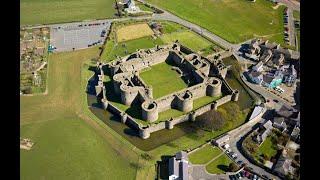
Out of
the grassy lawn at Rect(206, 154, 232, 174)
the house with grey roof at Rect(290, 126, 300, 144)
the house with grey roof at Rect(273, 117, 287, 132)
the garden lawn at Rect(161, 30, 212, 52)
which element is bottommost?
the grassy lawn at Rect(206, 154, 232, 174)

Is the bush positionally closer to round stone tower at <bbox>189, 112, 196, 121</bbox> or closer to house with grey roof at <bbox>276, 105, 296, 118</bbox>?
round stone tower at <bbox>189, 112, 196, 121</bbox>

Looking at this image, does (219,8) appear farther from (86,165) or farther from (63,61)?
(86,165)

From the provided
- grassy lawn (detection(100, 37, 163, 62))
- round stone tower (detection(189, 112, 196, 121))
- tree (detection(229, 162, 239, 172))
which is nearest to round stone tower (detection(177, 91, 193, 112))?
round stone tower (detection(189, 112, 196, 121))

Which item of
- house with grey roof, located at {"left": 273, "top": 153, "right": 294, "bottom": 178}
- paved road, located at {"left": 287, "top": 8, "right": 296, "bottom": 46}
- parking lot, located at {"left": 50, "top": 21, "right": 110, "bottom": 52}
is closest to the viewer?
house with grey roof, located at {"left": 273, "top": 153, "right": 294, "bottom": 178}

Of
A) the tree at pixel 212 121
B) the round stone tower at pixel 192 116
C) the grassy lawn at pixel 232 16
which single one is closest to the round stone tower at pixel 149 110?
the round stone tower at pixel 192 116

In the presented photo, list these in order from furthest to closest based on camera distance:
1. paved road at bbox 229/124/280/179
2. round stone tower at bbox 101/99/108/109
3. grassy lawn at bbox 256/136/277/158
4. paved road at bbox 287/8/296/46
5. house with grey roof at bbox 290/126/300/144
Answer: paved road at bbox 287/8/296/46, round stone tower at bbox 101/99/108/109, house with grey roof at bbox 290/126/300/144, grassy lawn at bbox 256/136/277/158, paved road at bbox 229/124/280/179
